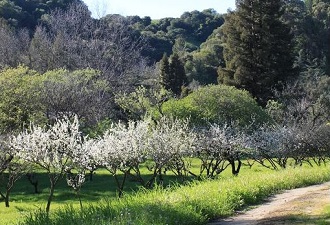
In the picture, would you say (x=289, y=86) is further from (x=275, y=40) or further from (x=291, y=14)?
(x=291, y=14)

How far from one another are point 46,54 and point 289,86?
3248 centimetres

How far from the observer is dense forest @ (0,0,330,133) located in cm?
3694

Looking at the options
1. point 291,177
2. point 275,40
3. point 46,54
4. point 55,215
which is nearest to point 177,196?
point 55,215

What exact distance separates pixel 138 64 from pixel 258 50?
105 ft

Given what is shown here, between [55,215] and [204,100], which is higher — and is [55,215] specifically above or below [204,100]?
below

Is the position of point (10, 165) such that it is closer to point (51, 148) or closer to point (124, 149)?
point (51, 148)

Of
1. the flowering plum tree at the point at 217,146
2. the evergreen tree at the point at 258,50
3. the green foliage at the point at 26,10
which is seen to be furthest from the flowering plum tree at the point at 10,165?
the green foliage at the point at 26,10

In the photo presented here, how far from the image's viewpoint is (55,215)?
9.31 meters

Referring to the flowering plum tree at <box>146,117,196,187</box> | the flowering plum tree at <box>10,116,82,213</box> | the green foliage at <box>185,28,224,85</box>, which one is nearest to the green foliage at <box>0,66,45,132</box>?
the flowering plum tree at <box>10,116,82,213</box>

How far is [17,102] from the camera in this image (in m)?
31.3

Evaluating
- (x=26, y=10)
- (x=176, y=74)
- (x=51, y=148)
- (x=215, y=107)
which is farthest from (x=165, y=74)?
(x=51, y=148)

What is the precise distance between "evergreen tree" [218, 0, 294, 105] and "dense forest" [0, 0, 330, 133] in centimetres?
12

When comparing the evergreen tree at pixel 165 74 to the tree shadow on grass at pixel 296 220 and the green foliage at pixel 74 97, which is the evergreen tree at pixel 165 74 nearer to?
the green foliage at pixel 74 97

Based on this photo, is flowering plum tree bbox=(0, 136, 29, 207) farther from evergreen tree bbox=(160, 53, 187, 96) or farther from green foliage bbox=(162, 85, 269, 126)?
evergreen tree bbox=(160, 53, 187, 96)
